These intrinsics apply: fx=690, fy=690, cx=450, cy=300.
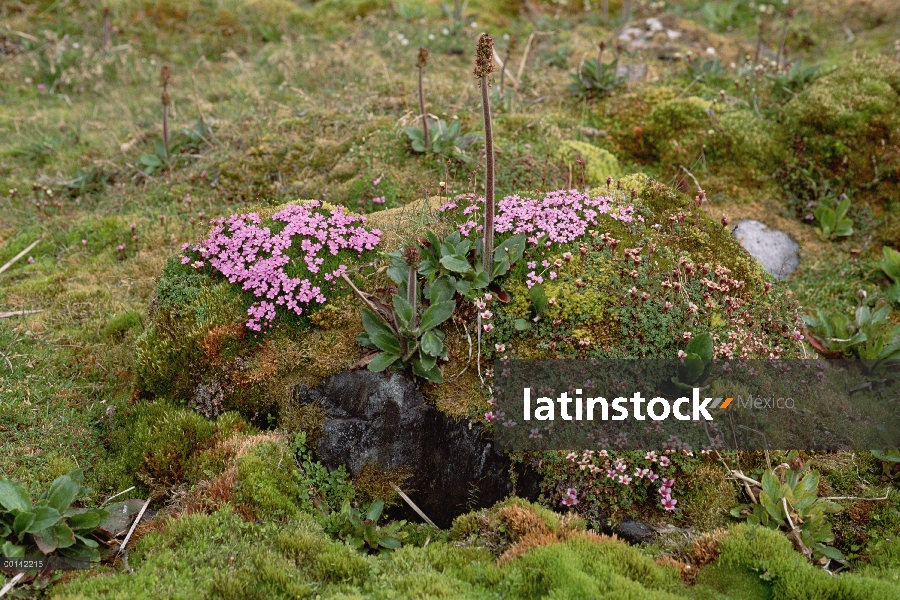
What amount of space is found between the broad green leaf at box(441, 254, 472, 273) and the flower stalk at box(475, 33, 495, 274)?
0.58ft

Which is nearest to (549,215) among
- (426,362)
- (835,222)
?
(426,362)

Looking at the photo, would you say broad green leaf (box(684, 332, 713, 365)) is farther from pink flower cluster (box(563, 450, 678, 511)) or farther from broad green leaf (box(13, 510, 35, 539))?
broad green leaf (box(13, 510, 35, 539))

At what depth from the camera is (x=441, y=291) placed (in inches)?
205

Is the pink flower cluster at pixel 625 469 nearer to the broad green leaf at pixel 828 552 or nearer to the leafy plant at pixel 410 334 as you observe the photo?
the broad green leaf at pixel 828 552

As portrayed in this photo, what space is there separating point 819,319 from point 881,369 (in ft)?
2.16

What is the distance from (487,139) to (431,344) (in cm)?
154

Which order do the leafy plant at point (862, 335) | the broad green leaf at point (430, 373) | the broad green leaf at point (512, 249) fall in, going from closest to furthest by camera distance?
the broad green leaf at point (430, 373), the broad green leaf at point (512, 249), the leafy plant at point (862, 335)

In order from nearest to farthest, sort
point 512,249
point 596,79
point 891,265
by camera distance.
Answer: point 512,249
point 891,265
point 596,79

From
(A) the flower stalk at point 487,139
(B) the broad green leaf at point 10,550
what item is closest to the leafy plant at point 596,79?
(A) the flower stalk at point 487,139

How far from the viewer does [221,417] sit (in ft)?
17.4

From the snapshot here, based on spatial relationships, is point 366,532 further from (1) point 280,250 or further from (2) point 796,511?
(2) point 796,511

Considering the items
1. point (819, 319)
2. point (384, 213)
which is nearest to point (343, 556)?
point (384, 213)

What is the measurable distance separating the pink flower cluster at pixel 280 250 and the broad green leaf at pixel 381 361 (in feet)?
2.93

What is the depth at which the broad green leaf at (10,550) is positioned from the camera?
3.88 meters
